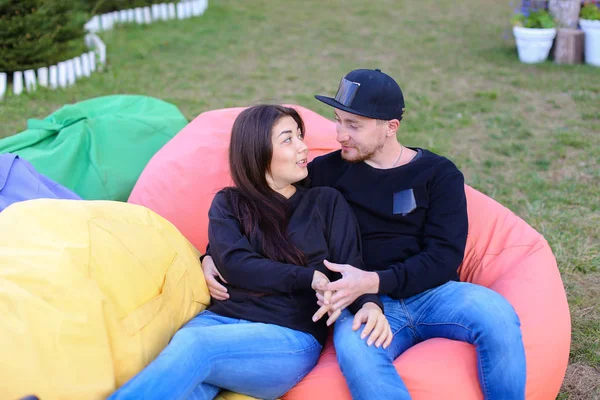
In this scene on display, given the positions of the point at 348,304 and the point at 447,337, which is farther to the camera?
the point at 447,337

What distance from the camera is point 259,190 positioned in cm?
269

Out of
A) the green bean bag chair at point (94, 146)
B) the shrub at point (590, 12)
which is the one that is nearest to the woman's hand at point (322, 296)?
the green bean bag chair at point (94, 146)

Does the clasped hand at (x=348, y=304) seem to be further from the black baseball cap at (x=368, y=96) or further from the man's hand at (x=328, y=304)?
the black baseball cap at (x=368, y=96)

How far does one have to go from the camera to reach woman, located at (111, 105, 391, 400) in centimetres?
234

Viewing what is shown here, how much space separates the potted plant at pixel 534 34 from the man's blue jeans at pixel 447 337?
5940 millimetres

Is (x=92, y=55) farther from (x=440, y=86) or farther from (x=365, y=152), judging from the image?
(x=365, y=152)

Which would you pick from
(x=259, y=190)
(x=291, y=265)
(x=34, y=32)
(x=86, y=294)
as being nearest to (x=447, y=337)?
(x=291, y=265)

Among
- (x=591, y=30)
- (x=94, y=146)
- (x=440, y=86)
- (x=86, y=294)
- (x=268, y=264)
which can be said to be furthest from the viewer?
(x=591, y=30)

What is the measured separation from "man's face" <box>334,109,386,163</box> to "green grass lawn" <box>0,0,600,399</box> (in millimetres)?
1352

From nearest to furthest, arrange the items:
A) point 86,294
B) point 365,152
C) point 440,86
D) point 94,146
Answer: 1. point 86,294
2. point 365,152
3. point 94,146
4. point 440,86

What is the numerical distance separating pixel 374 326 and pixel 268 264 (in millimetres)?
454

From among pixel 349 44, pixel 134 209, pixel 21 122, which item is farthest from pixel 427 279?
pixel 349 44

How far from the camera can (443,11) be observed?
1134 centimetres

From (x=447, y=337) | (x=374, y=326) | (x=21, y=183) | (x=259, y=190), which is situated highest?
(x=259, y=190)
